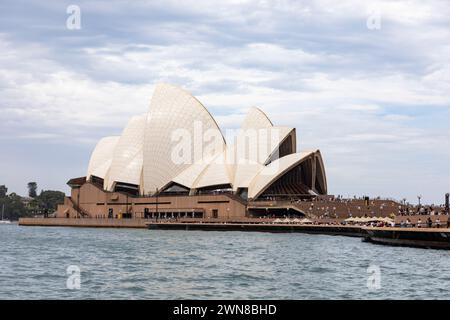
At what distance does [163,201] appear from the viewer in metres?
110

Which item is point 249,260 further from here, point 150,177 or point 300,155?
point 150,177

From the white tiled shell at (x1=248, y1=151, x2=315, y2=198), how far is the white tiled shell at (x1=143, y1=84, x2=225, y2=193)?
8252mm

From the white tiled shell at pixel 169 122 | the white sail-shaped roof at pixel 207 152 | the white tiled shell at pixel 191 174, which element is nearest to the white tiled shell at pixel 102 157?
the white sail-shaped roof at pixel 207 152

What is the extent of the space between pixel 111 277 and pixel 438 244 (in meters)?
25.6

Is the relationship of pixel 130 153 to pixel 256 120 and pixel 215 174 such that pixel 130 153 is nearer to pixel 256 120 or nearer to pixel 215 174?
pixel 215 174

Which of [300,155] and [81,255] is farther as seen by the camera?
[300,155]

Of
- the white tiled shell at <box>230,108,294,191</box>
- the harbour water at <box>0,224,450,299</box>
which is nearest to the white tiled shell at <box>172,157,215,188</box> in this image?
the white tiled shell at <box>230,108,294,191</box>

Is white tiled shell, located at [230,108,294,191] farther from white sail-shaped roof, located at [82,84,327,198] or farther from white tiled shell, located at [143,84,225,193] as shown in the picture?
white tiled shell, located at [143,84,225,193]

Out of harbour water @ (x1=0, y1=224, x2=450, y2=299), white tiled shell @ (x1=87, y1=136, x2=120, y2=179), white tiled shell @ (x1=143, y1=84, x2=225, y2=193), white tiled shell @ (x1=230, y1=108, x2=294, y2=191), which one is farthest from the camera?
white tiled shell @ (x1=87, y1=136, x2=120, y2=179)

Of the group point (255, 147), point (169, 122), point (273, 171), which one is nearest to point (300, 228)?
point (273, 171)

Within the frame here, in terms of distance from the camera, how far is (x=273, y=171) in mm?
99625

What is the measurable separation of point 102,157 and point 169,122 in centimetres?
2768

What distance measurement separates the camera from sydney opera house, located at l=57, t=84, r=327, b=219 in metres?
101
